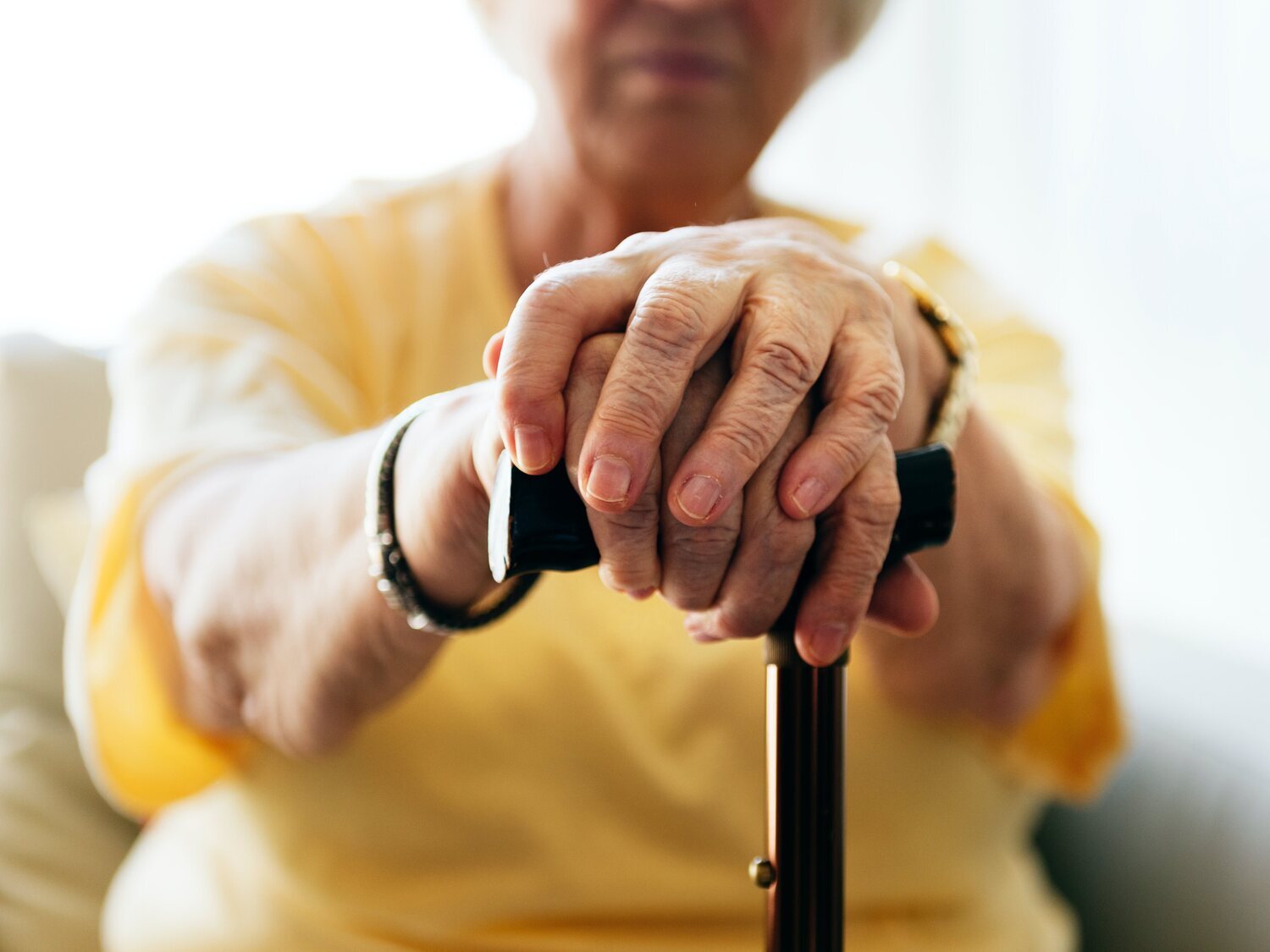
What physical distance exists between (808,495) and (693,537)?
28 millimetres

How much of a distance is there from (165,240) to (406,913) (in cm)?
68

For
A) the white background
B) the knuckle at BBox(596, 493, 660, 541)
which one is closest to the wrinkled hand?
the knuckle at BBox(596, 493, 660, 541)

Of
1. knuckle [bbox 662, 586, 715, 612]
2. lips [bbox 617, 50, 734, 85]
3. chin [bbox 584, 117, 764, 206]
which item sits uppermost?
lips [bbox 617, 50, 734, 85]

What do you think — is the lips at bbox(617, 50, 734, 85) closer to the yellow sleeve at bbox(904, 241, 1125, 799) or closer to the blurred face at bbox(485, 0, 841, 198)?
the blurred face at bbox(485, 0, 841, 198)

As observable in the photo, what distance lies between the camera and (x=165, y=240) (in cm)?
103

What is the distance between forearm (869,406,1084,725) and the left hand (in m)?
0.14

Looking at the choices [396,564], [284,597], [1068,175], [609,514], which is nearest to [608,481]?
[609,514]

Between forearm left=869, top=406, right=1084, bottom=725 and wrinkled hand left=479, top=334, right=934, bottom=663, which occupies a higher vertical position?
wrinkled hand left=479, top=334, right=934, bottom=663

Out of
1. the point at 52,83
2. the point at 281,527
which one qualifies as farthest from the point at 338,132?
the point at 281,527

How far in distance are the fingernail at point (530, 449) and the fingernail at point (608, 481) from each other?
16 millimetres

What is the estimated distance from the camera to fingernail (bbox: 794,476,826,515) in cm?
28

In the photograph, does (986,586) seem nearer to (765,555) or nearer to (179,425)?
(765,555)

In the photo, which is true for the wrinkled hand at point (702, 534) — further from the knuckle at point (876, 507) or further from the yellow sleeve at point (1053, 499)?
the yellow sleeve at point (1053, 499)

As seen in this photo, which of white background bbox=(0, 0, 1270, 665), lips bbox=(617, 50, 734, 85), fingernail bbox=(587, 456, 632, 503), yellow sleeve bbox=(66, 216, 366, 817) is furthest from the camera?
white background bbox=(0, 0, 1270, 665)
